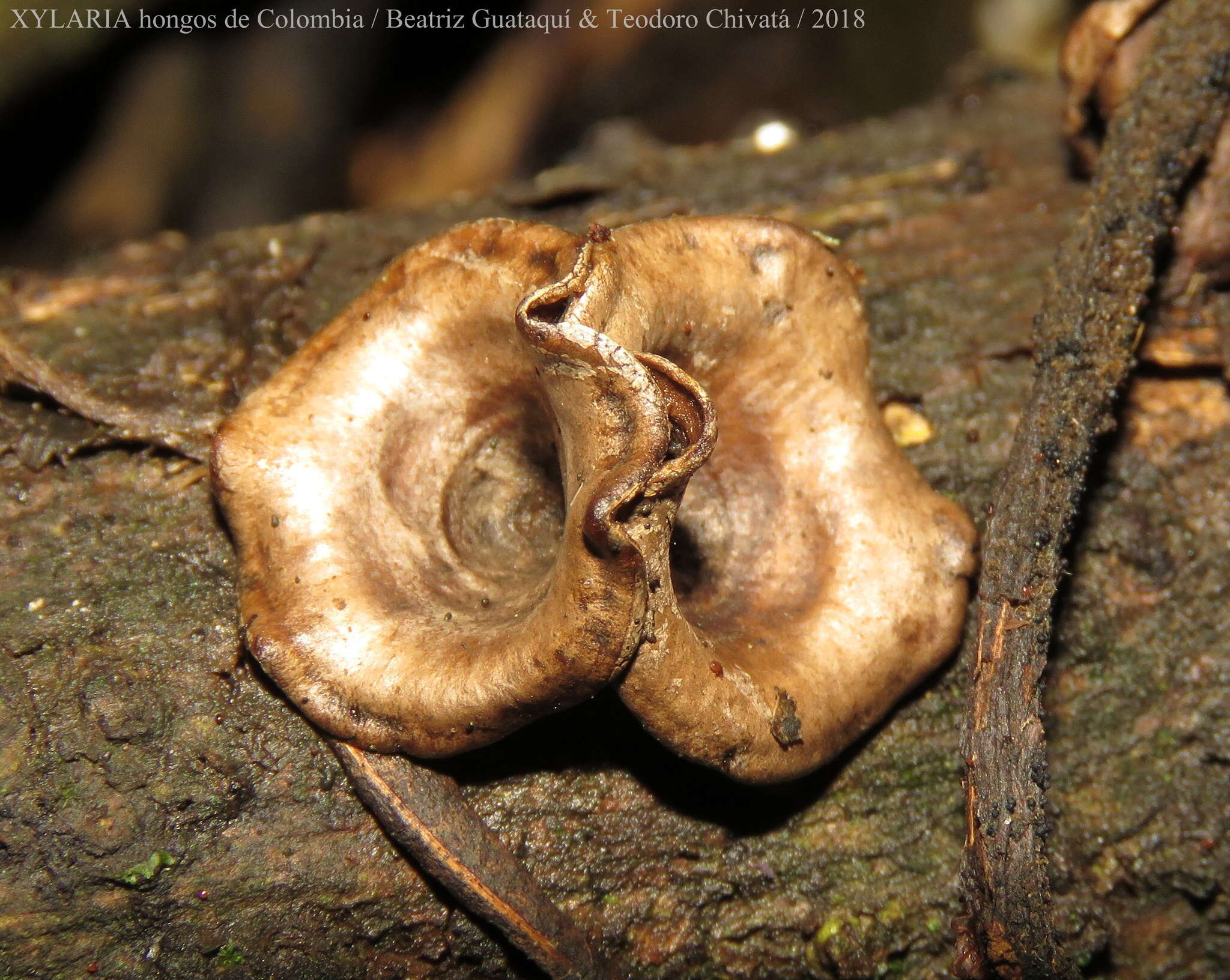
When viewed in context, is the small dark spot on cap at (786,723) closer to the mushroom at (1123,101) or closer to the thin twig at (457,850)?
the thin twig at (457,850)

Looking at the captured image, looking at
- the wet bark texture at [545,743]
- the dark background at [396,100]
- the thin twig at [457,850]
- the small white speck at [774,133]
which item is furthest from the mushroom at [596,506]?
the dark background at [396,100]

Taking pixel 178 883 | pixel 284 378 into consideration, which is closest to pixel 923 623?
pixel 284 378

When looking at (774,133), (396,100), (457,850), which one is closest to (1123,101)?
(457,850)

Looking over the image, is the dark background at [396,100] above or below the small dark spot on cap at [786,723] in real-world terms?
Answer: above

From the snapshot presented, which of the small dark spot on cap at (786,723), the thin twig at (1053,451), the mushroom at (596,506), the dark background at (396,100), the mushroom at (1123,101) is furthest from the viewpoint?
the dark background at (396,100)

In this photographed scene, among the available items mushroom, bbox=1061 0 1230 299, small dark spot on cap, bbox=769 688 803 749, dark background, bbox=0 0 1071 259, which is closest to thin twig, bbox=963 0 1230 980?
mushroom, bbox=1061 0 1230 299

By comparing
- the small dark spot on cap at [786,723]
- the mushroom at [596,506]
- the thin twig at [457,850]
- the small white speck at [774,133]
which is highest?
the small white speck at [774,133]

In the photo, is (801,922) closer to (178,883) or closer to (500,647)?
(500,647)
